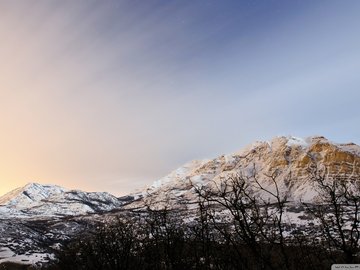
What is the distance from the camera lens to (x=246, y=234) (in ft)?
23.6

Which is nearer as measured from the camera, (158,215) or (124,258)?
(158,215)

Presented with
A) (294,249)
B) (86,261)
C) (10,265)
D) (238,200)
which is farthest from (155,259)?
(10,265)

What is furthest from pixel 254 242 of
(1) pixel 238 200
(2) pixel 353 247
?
(2) pixel 353 247

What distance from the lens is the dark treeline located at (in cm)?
763

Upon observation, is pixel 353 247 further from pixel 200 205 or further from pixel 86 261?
pixel 86 261

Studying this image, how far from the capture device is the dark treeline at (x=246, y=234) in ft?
25.0

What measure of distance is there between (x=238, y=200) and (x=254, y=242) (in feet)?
3.00

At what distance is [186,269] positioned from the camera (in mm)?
17203

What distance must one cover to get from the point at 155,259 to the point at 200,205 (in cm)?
1010

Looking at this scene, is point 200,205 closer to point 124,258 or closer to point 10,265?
point 124,258

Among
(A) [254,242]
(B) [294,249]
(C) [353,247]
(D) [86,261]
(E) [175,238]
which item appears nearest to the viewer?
(A) [254,242]

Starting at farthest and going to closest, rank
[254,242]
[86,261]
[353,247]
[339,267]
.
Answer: [86,261] < [353,247] < [254,242] < [339,267]

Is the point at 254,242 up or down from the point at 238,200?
down

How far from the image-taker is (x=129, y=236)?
19.2 metres
